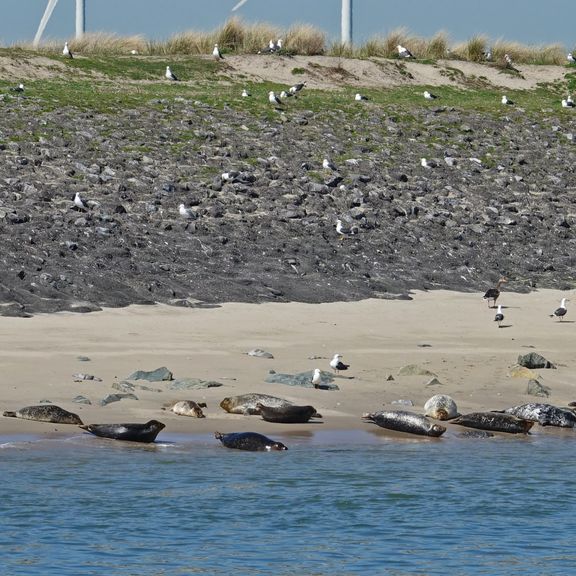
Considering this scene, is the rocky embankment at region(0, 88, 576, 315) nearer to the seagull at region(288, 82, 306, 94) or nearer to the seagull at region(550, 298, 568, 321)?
the seagull at region(288, 82, 306, 94)

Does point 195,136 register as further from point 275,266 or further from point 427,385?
point 427,385

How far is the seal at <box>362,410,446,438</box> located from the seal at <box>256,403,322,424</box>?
0.58 m

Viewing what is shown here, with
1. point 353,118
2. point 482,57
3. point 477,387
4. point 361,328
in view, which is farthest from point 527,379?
point 482,57

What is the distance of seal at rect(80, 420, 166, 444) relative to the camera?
1283cm

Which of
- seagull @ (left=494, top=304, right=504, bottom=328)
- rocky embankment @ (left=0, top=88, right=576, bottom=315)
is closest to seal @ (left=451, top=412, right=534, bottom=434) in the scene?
seagull @ (left=494, top=304, right=504, bottom=328)

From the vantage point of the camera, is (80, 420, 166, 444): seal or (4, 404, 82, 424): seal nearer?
(80, 420, 166, 444): seal

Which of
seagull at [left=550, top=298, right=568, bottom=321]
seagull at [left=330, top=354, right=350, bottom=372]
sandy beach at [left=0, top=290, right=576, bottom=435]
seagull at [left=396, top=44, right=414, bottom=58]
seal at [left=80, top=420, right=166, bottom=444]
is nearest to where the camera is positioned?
seal at [left=80, top=420, right=166, bottom=444]

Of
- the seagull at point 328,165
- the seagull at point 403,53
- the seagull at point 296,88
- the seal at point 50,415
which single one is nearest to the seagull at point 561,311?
the seal at point 50,415

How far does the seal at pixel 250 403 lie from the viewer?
1385 centimetres

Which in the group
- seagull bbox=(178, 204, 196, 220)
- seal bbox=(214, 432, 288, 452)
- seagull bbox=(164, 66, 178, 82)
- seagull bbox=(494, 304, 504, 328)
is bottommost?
seal bbox=(214, 432, 288, 452)

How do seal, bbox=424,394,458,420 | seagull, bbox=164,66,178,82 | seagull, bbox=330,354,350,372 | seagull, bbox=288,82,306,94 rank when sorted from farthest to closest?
seagull, bbox=164,66,178,82 < seagull, bbox=288,82,306,94 < seagull, bbox=330,354,350,372 < seal, bbox=424,394,458,420

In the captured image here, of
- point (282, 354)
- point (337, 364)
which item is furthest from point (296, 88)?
point (337, 364)

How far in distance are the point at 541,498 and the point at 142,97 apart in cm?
2242

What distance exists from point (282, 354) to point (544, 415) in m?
3.51
